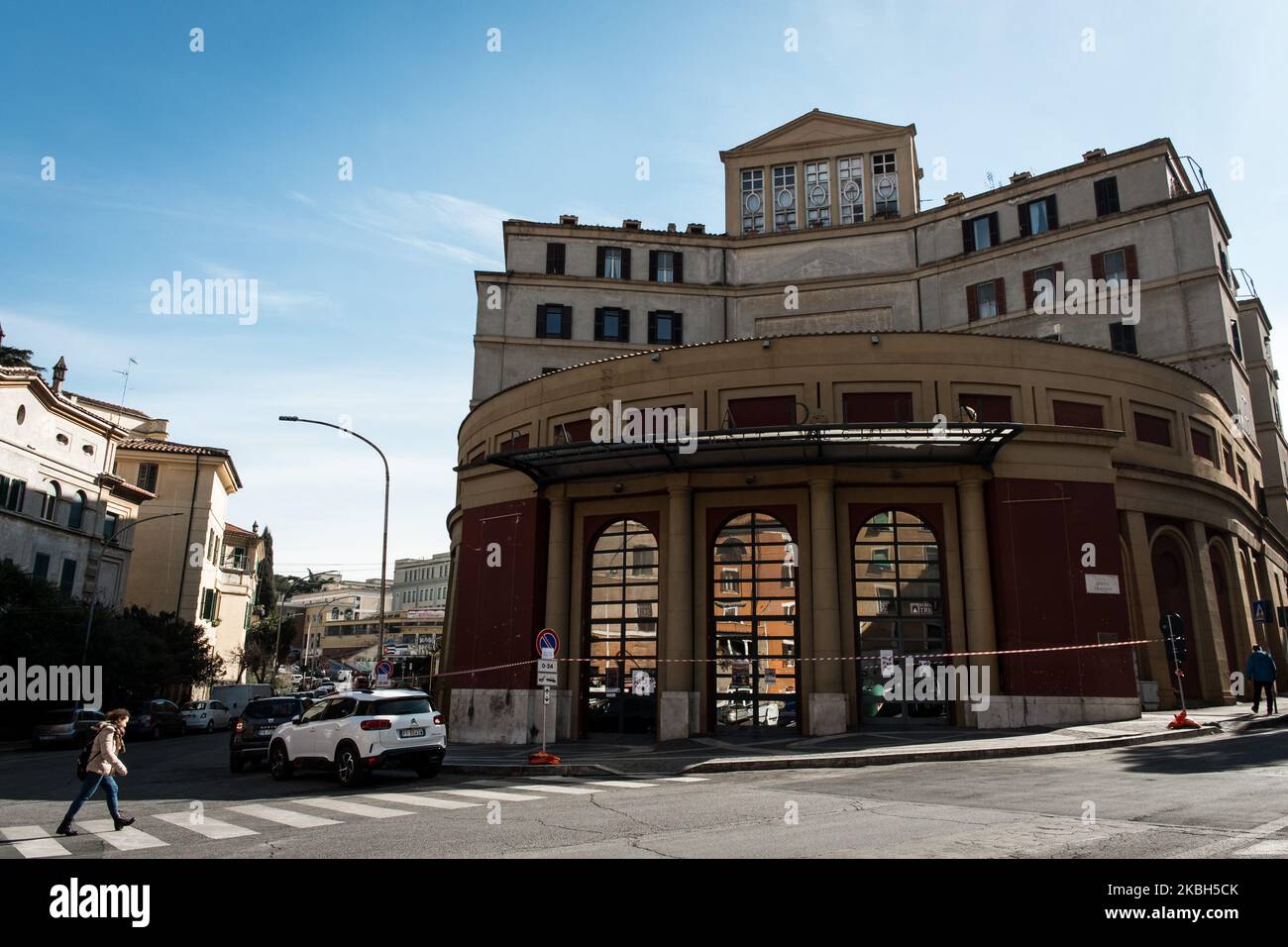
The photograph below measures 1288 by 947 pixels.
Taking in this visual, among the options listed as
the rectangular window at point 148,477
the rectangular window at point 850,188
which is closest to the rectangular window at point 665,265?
the rectangular window at point 850,188

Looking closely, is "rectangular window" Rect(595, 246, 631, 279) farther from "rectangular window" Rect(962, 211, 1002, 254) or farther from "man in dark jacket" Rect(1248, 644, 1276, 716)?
"man in dark jacket" Rect(1248, 644, 1276, 716)

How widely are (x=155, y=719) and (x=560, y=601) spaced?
2282 centimetres

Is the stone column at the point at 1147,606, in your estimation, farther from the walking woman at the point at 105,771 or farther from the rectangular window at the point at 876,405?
the walking woman at the point at 105,771

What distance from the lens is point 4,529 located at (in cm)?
3738

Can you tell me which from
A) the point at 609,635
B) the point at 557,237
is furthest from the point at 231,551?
the point at 609,635

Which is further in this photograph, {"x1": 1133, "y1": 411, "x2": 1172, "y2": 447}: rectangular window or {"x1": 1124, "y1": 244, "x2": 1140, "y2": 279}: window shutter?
{"x1": 1124, "y1": 244, "x2": 1140, "y2": 279}: window shutter

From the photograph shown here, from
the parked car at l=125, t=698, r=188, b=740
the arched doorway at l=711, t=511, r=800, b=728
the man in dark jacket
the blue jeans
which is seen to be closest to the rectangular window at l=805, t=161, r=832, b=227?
the arched doorway at l=711, t=511, r=800, b=728

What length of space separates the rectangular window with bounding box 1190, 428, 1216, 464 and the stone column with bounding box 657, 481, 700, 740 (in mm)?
17288

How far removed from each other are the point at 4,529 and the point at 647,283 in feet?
105

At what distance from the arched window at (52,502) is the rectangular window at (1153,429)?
4649 centimetres

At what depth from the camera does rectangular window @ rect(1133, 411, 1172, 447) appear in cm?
2542

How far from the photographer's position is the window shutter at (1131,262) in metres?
36.4

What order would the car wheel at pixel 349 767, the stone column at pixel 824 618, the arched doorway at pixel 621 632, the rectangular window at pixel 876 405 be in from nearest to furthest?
1. the car wheel at pixel 349 767
2. the stone column at pixel 824 618
3. the rectangular window at pixel 876 405
4. the arched doorway at pixel 621 632

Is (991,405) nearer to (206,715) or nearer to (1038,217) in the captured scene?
(1038,217)
